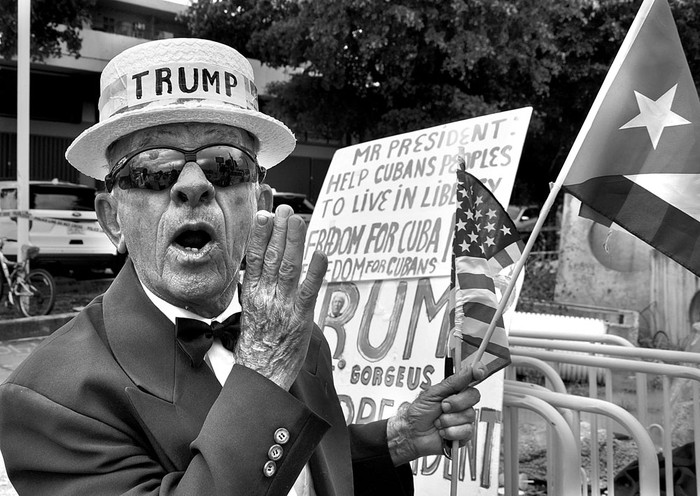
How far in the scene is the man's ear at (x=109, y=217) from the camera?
1724mm

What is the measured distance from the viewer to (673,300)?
7.79 meters

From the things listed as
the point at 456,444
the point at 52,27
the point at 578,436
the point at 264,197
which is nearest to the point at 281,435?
the point at 264,197

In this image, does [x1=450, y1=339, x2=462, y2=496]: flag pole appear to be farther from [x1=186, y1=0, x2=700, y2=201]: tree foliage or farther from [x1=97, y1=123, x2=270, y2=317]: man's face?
[x1=186, y1=0, x2=700, y2=201]: tree foliage

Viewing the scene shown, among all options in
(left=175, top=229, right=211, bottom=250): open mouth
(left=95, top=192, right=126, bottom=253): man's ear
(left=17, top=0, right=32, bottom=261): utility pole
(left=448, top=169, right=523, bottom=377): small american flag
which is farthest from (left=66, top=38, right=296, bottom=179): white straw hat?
(left=17, top=0, right=32, bottom=261): utility pole

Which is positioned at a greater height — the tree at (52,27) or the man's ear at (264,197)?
the tree at (52,27)

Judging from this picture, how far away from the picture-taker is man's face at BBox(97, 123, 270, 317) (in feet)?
5.02

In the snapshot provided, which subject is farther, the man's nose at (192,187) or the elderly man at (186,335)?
the man's nose at (192,187)

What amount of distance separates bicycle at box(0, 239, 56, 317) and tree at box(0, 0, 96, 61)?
7078mm

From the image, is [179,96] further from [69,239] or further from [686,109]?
[69,239]

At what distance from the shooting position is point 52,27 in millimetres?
15898

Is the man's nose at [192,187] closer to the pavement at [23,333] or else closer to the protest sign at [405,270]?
the protest sign at [405,270]

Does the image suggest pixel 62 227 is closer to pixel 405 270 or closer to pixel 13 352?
pixel 13 352

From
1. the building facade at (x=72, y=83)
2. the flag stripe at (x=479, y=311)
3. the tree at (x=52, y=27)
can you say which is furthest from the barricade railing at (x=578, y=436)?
the building facade at (x=72, y=83)

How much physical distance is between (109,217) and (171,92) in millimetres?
377
